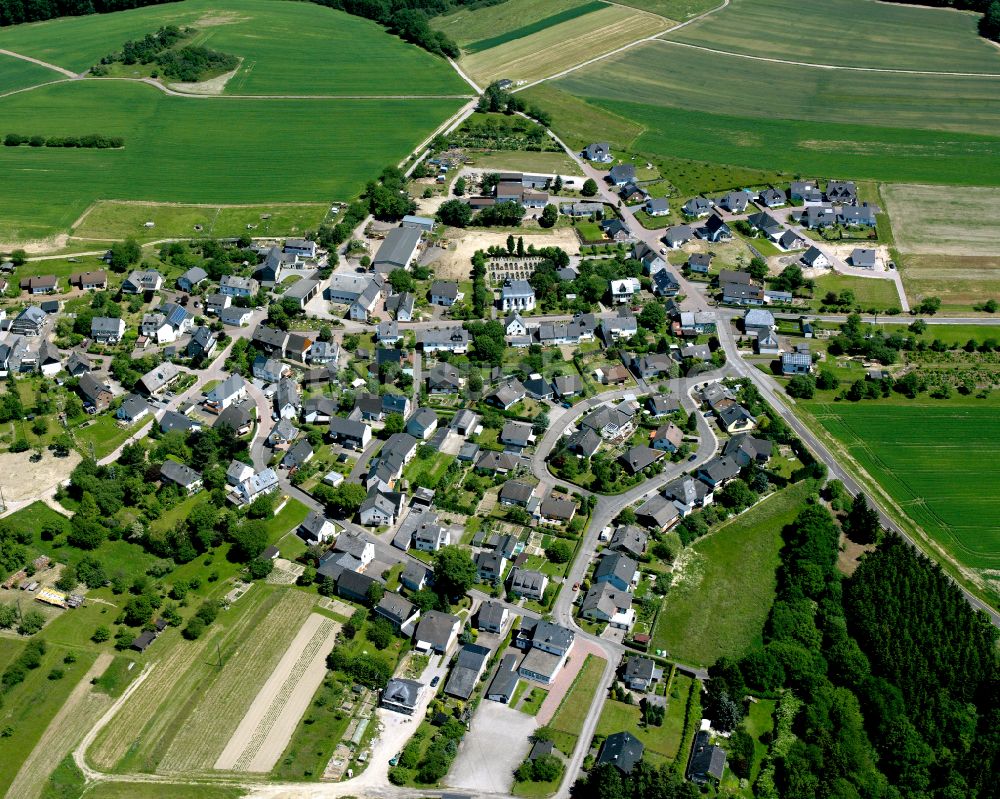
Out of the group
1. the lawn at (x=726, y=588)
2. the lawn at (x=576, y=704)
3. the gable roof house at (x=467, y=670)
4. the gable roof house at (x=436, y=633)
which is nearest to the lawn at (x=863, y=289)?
the lawn at (x=726, y=588)

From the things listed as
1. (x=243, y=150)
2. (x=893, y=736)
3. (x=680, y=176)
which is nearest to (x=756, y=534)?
(x=893, y=736)

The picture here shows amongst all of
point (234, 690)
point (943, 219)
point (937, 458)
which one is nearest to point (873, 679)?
point (937, 458)

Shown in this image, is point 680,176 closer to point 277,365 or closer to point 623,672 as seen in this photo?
point 277,365

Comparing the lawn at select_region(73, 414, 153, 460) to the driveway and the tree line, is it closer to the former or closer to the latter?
the driveway

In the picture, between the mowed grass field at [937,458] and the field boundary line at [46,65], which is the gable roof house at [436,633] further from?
the field boundary line at [46,65]

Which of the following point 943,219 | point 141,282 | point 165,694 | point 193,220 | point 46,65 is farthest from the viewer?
point 46,65

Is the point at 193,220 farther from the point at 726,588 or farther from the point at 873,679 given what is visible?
the point at 873,679
